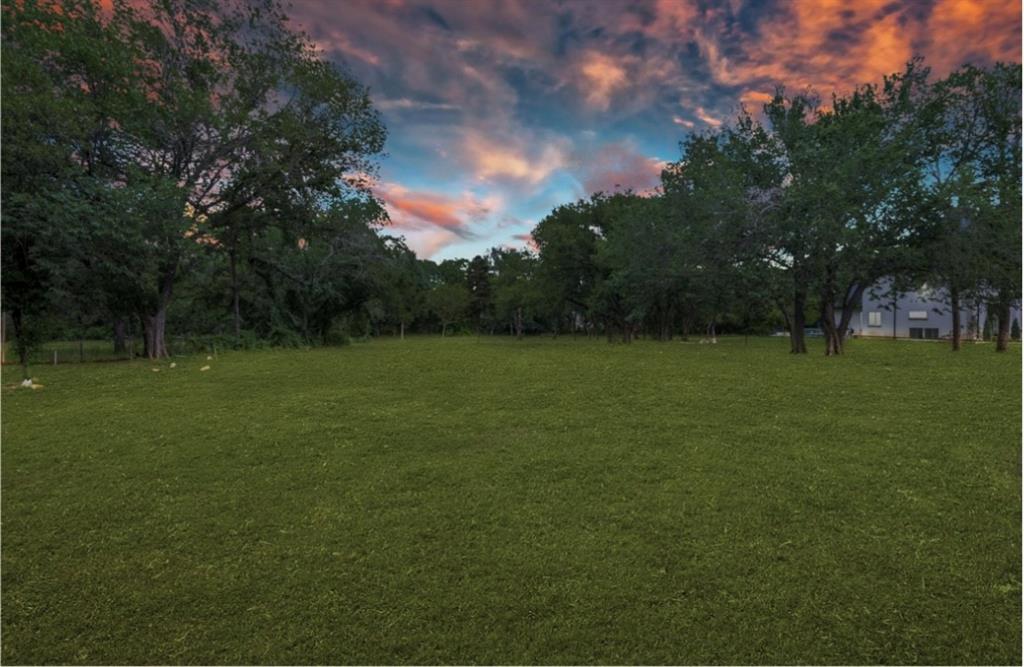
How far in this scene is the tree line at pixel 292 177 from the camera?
643 inches

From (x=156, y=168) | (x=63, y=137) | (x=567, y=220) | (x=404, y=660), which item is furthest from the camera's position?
(x=567, y=220)

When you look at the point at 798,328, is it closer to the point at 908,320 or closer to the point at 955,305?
the point at 955,305

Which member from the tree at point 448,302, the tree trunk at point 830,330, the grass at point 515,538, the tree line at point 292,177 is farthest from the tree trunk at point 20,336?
the tree at point 448,302

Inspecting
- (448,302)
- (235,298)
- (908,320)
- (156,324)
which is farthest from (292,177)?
(908,320)

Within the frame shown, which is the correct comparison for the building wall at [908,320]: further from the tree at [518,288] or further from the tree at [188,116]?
the tree at [188,116]

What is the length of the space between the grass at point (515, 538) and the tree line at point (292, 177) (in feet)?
39.3

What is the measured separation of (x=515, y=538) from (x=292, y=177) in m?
22.9

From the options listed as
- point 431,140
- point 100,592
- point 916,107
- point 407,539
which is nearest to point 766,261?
point 916,107

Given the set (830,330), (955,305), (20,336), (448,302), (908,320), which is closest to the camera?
(20,336)

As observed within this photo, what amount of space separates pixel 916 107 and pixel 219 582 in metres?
30.3

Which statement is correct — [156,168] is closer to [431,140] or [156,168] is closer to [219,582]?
[431,140]

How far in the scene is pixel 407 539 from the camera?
3.86 meters

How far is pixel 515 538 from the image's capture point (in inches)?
151

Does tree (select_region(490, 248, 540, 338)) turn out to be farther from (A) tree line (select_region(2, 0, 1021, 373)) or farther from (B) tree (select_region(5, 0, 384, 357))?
(B) tree (select_region(5, 0, 384, 357))
